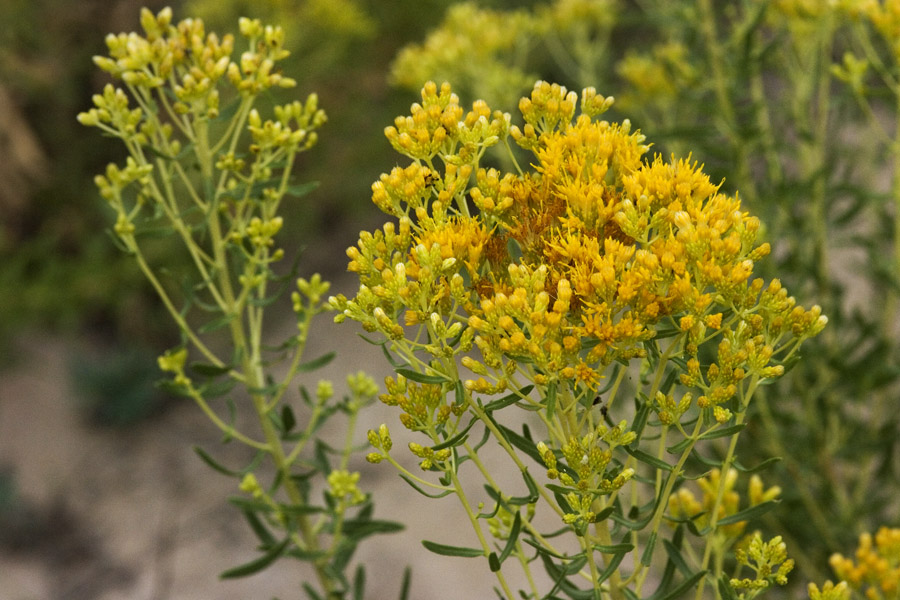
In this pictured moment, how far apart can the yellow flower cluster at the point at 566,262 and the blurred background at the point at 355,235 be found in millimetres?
1099

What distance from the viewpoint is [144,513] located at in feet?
14.0

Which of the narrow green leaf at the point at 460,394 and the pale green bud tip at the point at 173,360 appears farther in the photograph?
the pale green bud tip at the point at 173,360

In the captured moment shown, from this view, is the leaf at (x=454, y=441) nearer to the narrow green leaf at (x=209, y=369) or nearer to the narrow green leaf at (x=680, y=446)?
the narrow green leaf at (x=680, y=446)

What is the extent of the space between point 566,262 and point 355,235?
506 cm

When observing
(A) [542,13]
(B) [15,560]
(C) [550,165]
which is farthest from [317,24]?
(C) [550,165]

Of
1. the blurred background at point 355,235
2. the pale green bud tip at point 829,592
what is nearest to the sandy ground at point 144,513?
the blurred background at point 355,235

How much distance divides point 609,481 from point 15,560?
3892 mm

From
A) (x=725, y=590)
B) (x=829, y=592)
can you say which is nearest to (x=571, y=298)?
(x=725, y=590)

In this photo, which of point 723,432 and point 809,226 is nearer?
point 723,432

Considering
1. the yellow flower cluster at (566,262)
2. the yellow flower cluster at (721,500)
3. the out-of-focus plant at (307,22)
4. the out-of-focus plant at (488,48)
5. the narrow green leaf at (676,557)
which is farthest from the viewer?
the out-of-focus plant at (307,22)

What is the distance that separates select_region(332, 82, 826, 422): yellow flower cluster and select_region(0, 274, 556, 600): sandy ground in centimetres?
272

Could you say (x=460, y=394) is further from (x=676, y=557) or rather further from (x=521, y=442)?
Result: (x=676, y=557)

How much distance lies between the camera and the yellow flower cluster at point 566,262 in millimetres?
1003

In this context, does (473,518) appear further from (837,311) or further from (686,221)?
(837,311)
